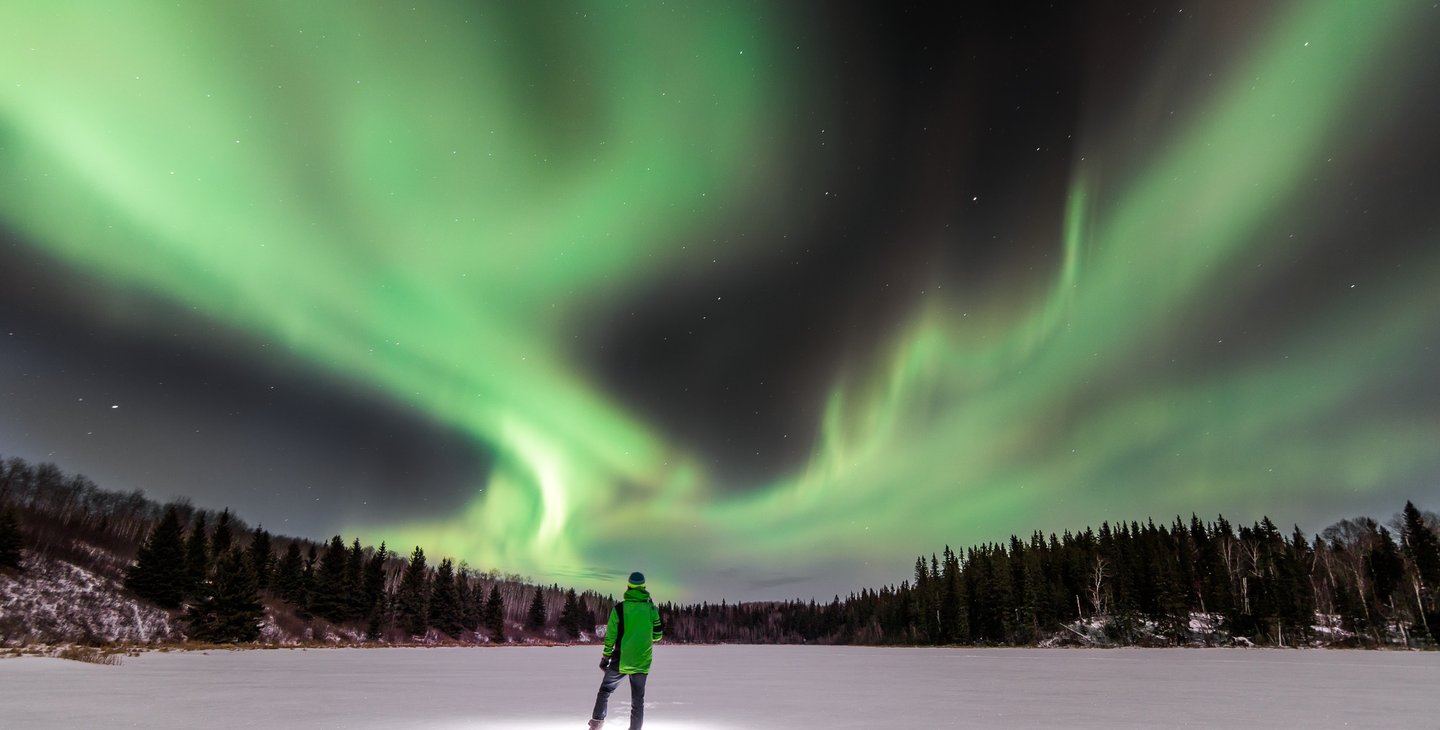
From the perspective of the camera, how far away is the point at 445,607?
376ft

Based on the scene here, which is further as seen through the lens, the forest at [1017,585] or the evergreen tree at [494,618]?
the evergreen tree at [494,618]

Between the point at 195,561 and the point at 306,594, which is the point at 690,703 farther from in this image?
the point at 306,594

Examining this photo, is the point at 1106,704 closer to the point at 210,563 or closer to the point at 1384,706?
the point at 1384,706

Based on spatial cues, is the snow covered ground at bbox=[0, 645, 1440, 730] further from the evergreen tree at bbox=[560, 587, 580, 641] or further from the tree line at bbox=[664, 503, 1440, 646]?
the evergreen tree at bbox=[560, 587, 580, 641]

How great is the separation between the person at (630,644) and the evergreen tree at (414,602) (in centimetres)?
11458

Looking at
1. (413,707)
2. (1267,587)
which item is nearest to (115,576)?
(413,707)

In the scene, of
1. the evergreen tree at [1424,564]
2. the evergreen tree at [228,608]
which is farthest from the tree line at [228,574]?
the evergreen tree at [1424,564]

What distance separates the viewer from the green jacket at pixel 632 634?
10.8m

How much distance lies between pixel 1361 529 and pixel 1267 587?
73184mm

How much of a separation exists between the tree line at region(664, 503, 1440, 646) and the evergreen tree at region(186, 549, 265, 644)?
11388cm

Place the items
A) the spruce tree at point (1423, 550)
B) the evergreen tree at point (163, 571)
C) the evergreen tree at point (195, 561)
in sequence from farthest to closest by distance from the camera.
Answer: the spruce tree at point (1423, 550) < the evergreen tree at point (163, 571) < the evergreen tree at point (195, 561)

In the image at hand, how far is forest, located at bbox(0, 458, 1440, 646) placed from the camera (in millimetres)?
83062

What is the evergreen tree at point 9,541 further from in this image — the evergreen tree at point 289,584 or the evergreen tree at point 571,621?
the evergreen tree at point 571,621

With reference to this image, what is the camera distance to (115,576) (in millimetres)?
102000
